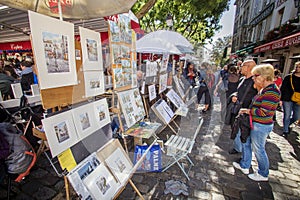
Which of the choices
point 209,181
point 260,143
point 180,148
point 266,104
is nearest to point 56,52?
point 180,148

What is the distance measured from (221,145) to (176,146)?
4.39ft

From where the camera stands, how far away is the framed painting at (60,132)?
3.92ft

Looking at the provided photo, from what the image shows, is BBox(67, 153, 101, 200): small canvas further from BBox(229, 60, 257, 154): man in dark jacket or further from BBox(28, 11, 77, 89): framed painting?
BBox(229, 60, 257, 154): man in dark jacket

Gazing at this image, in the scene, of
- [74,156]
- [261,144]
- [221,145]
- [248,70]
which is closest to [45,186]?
[74,156]

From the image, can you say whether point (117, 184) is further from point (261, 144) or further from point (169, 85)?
point (169, 85)

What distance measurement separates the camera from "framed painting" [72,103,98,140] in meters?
1.45

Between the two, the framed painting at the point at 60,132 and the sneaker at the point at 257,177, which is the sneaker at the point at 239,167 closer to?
the sneaker at the point at 257,177

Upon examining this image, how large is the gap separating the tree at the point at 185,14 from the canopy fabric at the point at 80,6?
22.4 ft

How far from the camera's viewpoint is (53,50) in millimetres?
1230

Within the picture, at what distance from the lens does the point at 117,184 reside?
1570 mm

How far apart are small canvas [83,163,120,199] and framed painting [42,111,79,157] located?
34 cm

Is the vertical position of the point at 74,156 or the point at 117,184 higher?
the point at 74,156

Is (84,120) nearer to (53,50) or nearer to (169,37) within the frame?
(53,50)

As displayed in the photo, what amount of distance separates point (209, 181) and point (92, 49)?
7.12 feet
